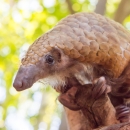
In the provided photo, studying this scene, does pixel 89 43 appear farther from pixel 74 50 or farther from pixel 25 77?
pixel 25 77

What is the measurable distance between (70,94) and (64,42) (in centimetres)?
16

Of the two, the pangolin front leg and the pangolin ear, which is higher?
the pangolin ear

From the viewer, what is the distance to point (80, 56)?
0.93 meters

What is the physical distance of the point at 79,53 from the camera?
0.93 meters

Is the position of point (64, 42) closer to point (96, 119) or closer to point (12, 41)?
point (96, 119)

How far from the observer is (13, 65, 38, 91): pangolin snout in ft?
2.83

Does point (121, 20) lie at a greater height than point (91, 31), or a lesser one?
greater

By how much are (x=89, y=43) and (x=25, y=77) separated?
0.61 feet

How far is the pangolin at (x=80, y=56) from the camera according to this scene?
89cm

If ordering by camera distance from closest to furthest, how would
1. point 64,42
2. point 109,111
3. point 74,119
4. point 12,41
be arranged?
point 64,42 → point 109,111 → point 74,119 → point 12,41

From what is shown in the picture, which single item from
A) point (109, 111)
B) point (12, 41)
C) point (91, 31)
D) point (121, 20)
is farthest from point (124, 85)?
point (12, 41)

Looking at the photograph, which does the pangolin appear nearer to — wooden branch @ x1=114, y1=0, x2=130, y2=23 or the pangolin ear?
the pangolin ear

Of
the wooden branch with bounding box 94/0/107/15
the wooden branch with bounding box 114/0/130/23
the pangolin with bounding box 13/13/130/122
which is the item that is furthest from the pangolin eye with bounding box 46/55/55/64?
the wooden branch with bounding box 114/0/130/23

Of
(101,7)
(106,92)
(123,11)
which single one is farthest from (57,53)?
(123,11)
